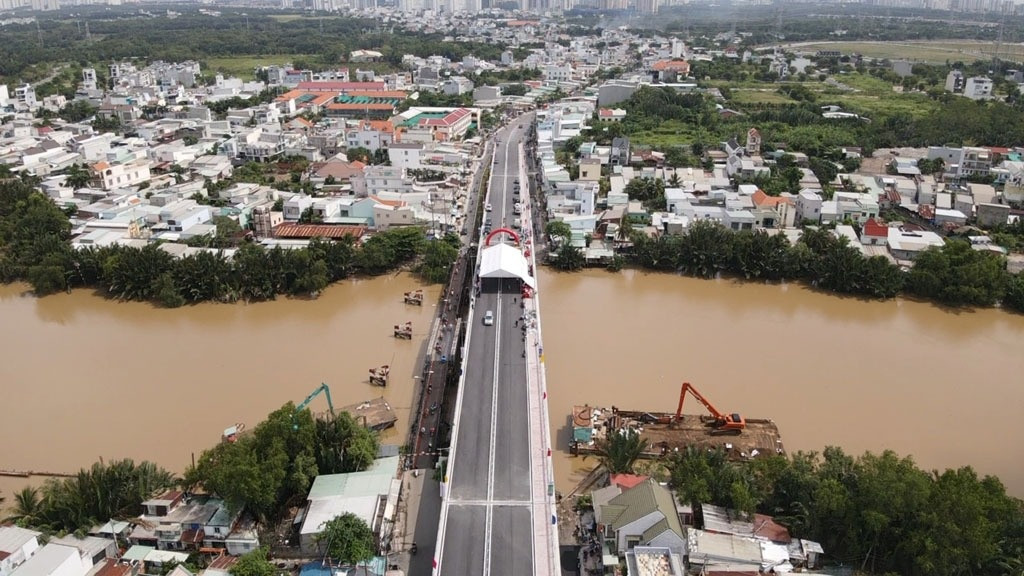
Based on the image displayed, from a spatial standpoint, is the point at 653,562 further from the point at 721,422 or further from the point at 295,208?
the point at 295,208

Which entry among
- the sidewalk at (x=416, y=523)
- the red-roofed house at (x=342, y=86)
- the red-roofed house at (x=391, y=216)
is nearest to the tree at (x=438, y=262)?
the red-roofed house at (x=391, y=216)

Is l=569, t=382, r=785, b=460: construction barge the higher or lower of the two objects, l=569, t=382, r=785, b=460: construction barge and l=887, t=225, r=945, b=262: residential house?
the lower

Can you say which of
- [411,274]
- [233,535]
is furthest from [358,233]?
[233,535]

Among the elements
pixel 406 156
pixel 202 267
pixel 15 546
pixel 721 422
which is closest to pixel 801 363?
pixel 721 422

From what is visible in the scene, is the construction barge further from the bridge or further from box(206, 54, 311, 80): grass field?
box(206, 54, 311, 80): grass field

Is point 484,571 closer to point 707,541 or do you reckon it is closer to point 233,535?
point 707,541

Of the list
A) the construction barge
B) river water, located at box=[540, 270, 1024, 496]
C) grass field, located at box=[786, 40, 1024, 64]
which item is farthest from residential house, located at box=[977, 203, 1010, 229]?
grass field, located at box=[786, 40, 1024, 64]
